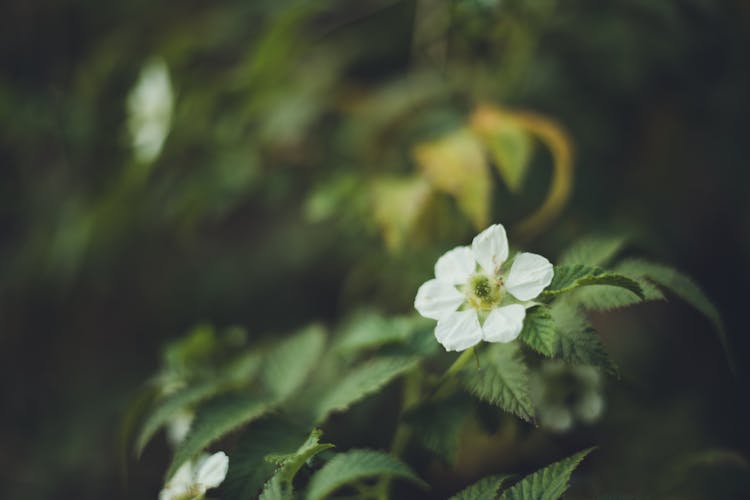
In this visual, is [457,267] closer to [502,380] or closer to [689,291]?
[502,380]

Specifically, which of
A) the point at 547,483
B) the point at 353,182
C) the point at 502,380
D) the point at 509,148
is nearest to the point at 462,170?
the point at 509,148

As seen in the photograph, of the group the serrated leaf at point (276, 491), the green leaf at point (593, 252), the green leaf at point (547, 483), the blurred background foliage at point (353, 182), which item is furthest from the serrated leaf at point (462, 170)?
the serrated leaf at point (276, 491)

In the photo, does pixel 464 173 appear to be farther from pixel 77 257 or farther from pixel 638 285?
pixel 77 257

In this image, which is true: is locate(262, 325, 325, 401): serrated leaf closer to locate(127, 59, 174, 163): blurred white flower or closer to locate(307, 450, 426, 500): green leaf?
locate(307, 450, 426, 500): green leaf

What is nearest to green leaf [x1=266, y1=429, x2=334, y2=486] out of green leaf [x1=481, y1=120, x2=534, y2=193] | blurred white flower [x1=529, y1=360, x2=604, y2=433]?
blurred white flower [x1=529, y1=360, x2=604, y2=433]

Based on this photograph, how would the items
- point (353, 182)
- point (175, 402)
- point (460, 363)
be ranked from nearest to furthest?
1. point (460, 363)
2. point (175, 402)
3. point (353, 182)

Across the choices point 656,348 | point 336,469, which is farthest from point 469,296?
point 656,348
